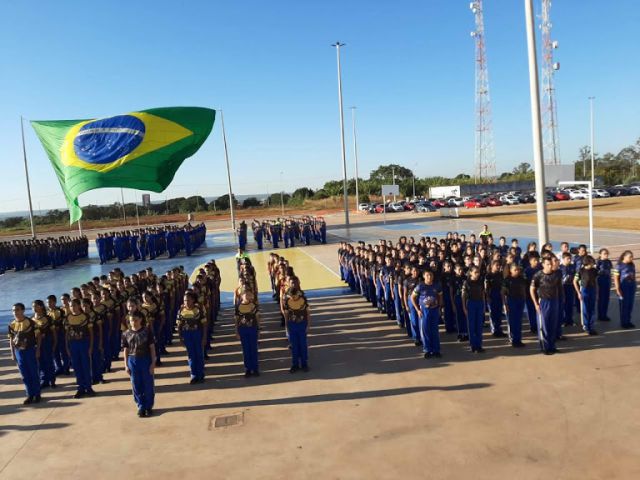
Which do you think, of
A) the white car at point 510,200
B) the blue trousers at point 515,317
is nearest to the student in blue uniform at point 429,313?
the blue trousers at point 515,317

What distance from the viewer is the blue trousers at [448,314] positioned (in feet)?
27.2

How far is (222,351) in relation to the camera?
8.22 m

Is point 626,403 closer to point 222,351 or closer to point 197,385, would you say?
point 197,385

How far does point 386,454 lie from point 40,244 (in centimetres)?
2275

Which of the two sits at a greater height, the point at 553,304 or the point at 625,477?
the point at 553,304

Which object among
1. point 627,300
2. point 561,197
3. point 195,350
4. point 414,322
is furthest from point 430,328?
point 561,197

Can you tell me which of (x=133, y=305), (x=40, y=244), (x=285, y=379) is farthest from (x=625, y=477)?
(x=40, y=244)

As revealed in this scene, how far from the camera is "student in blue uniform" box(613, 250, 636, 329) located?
773 centimetres

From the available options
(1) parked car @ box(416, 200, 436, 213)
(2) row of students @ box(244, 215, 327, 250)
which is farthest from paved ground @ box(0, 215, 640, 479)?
(1) parked car @ box(416, 200, 436, 213)

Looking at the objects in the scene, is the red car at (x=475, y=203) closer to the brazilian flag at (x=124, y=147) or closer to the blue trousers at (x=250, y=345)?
the brazilian flag at (x=124, y=147)

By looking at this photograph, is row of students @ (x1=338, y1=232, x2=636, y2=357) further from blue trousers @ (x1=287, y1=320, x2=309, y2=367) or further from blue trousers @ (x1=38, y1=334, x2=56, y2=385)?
blue trousers @ (x1=38, y1=334, x2=56, y2=385)

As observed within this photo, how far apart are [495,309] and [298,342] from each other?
134 inches

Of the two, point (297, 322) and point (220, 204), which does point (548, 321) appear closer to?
point (297, 322)

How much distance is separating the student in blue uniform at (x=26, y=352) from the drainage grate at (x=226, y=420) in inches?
111
